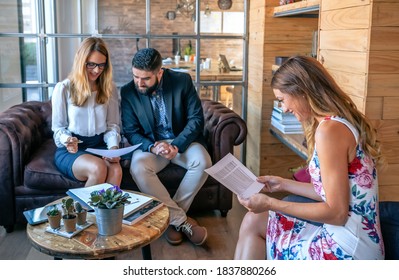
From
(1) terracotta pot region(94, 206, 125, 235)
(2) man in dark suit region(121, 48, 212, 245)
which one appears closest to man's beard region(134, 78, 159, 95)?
(2) man in dark suit region(121, 48, 212, 245)

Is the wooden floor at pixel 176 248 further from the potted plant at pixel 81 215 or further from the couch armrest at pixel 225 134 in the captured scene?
the potted plant at pixel 81 215

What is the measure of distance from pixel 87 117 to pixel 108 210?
45.6 inches

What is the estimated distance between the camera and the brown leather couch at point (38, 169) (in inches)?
111

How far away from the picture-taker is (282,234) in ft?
5.62

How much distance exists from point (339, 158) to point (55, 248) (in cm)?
104

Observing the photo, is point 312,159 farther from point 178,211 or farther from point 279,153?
point 279,153

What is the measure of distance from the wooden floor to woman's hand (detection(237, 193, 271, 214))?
3.06 feet

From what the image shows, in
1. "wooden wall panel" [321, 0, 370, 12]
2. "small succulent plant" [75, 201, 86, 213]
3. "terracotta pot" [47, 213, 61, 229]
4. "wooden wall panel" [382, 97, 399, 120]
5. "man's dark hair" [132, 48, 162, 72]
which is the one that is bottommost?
"terracotta pot" [47, 213, 61, 229]

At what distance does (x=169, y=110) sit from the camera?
117 inches

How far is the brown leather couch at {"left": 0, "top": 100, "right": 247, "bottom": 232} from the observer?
111 inches

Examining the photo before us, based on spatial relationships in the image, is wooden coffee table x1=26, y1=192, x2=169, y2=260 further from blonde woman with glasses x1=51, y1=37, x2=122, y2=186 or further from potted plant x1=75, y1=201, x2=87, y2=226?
blonde woman with glasses x1=51, y1=37, x2=122, y2=186

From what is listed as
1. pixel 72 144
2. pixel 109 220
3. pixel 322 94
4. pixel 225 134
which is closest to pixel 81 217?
pixel 109 220

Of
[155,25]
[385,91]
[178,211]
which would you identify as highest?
[155,25]

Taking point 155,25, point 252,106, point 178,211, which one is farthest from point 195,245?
point 155,25
